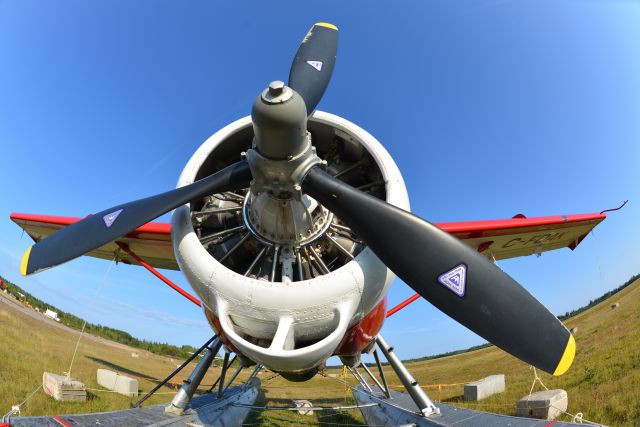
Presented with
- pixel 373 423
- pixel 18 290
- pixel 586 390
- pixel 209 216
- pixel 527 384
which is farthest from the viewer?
pixel 18 290

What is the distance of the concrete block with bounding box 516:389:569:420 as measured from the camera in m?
6.83

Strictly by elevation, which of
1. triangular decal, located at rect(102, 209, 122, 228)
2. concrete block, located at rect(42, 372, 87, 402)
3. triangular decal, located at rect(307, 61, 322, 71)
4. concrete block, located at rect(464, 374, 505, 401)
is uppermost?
triangular decal, located at rect(307, 61, 322, 71)

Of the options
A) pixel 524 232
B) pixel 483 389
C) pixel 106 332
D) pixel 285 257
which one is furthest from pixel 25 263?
pixel 106 332

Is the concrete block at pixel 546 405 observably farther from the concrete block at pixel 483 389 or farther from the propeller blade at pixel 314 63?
the propeller blade at pixel 314 63

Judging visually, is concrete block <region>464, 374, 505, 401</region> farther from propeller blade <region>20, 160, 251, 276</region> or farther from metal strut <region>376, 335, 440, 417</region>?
propeller blade <region>20, 160, 251, 276</region>

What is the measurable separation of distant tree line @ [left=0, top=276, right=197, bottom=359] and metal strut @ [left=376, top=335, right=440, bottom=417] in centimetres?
4210

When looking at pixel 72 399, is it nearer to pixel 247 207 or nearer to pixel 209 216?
pixel 209 216

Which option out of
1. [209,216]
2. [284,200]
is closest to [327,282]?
[284,200]

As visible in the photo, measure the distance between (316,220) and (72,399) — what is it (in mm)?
8447

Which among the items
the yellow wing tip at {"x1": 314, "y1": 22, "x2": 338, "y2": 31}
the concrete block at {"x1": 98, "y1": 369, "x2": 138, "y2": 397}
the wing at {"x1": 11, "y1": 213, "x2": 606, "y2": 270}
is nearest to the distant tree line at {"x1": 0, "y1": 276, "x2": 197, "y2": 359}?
the concrete block at {"x1": 98, "y1": 369, "x2": 138, "y2": 397}

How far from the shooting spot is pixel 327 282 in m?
3.94

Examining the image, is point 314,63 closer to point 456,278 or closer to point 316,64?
point 316,64

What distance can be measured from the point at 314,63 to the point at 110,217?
3.13 metres

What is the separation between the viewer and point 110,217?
4453 millimetres
